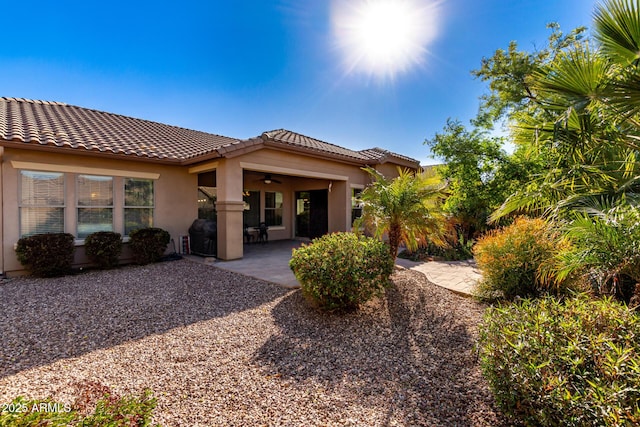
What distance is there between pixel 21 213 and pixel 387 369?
1003 centimetres

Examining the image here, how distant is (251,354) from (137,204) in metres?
8.04

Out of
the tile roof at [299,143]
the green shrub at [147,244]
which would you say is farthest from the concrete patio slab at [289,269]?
the tile roof at [299,143]

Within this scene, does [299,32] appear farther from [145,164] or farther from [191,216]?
[191,216]

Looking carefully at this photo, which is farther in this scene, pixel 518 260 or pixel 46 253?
pixel 46 253

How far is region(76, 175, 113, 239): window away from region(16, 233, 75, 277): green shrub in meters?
0.85

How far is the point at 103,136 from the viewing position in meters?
9.59

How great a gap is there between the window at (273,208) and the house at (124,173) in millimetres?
1838

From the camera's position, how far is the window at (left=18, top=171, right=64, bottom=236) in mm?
7770

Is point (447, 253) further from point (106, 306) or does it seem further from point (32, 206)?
point (32, 206)

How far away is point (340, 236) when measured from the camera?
6.22 m

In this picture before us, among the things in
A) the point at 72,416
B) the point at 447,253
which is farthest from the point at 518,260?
the point at 72,416

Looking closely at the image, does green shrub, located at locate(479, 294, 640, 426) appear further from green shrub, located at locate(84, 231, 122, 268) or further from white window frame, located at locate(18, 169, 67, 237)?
white window frame, located at locate(18, 169, 67, 237)

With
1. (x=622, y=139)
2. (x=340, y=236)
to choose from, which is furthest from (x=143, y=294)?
(x=622, y=139)

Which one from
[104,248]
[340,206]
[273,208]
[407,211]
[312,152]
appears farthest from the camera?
[273,208]
